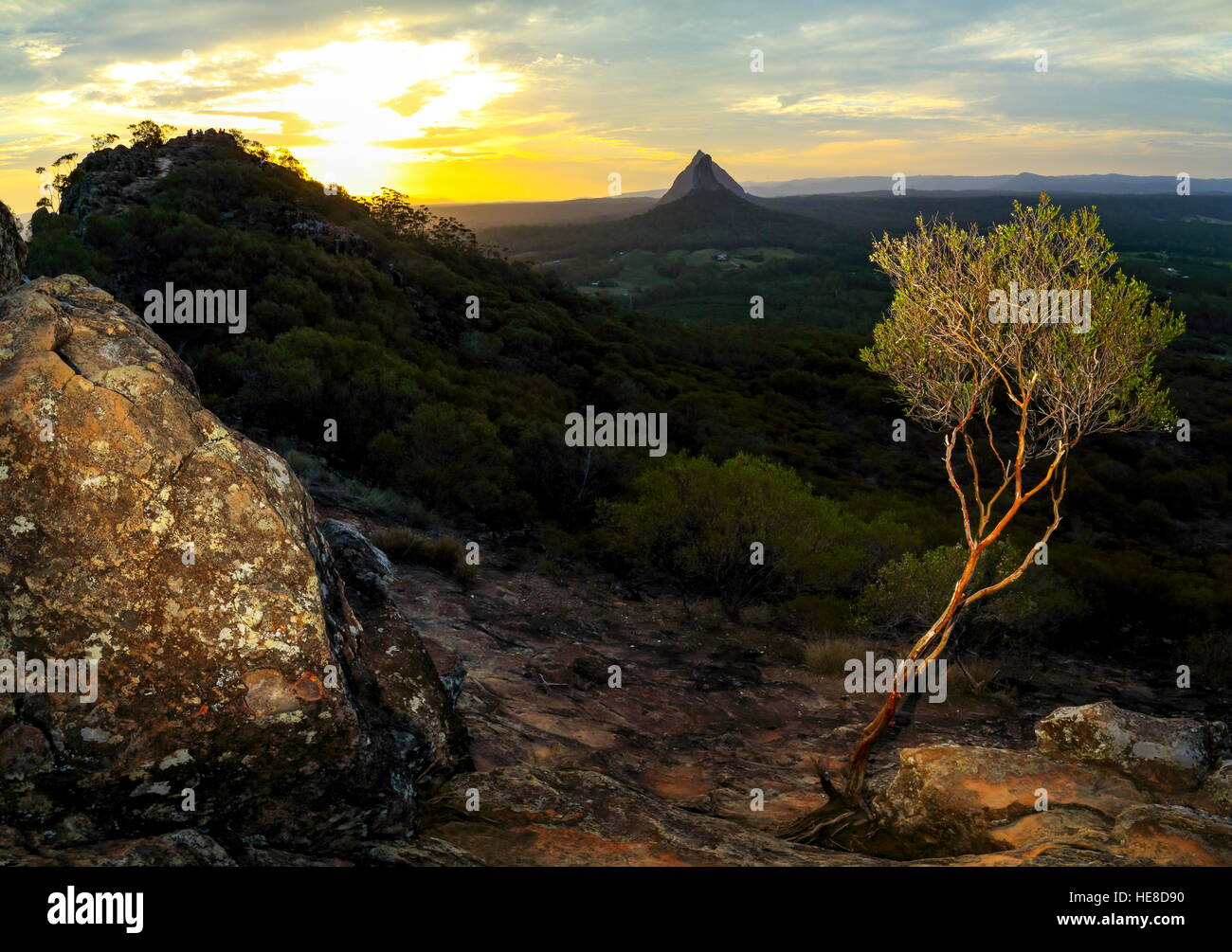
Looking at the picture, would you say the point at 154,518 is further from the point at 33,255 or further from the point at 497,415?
the point at 33,255

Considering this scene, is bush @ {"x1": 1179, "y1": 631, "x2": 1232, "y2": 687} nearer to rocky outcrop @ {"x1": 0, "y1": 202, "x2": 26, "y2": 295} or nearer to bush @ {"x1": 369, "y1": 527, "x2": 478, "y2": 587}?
bush @ {"x1": 369, "y1": 527, "x2": 478, "y2": 587}

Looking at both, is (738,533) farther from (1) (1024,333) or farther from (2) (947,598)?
(1) (1024,333)

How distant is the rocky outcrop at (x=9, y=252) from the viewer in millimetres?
9172

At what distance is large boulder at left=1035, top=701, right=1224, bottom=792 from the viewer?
1004 centimetres

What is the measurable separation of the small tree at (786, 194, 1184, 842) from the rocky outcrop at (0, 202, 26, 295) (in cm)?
1172

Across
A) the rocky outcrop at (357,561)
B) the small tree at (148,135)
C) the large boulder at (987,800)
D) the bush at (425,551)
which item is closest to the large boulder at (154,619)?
the rocky outcrop at (357,561)

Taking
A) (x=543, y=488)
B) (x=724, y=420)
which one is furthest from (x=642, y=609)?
(x=724, y=420)

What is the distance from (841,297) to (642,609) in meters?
141

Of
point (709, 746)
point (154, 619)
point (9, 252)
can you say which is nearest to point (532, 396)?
point (709, 746)

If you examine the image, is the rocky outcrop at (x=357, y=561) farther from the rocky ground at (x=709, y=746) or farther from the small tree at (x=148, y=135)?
the small tree at (x=148, y=135)

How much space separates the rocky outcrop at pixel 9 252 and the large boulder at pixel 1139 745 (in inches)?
556

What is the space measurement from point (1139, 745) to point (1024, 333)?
19.5 feet

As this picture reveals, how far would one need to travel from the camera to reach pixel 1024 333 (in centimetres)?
1236

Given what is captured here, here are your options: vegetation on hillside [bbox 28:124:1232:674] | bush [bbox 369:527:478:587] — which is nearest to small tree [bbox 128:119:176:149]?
vegetation on hillside [bbox 28:124:1232:674]
